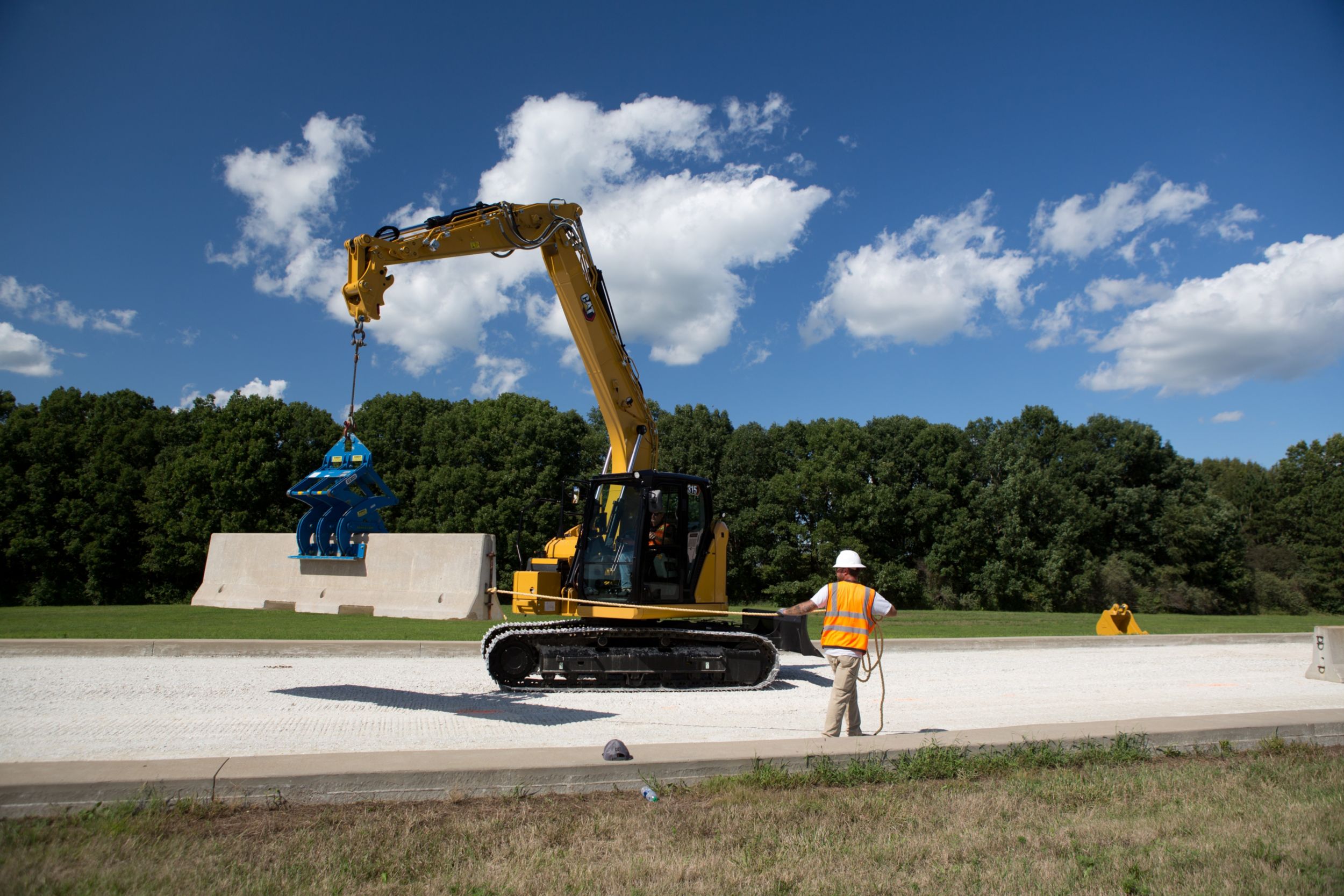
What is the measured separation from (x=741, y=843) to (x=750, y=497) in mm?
43610

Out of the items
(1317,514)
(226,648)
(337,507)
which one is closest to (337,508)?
(337,507)

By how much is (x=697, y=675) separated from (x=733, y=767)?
510 centimetres

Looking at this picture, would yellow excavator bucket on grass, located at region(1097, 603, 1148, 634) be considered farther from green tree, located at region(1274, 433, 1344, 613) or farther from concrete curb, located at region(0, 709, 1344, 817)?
green tree, located at region(1274, 433, 1344, 613)

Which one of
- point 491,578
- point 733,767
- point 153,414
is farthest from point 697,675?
point 153,414

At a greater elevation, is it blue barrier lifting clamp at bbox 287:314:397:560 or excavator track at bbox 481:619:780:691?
blue barrier lifting clamp at bbox 287:314:397:560

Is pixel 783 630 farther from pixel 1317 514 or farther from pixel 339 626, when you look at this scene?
pixel 1317 514

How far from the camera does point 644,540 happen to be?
396 inches

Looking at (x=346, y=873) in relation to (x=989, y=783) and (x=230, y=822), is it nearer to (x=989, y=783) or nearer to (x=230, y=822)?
(x=230, y=822)

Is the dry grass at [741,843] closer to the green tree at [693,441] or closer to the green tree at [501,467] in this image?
the green tree at [501,467]

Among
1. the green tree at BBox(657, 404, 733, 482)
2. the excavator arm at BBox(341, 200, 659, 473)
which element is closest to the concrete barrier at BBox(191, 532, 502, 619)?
the excavator arm at BBox(341, 200, 659, 473)

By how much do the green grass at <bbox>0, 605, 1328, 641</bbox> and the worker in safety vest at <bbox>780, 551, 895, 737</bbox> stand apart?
8.24m

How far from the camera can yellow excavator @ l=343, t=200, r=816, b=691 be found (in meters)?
9.93

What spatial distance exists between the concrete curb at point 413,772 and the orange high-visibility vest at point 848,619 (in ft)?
2.68

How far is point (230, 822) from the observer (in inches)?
166
